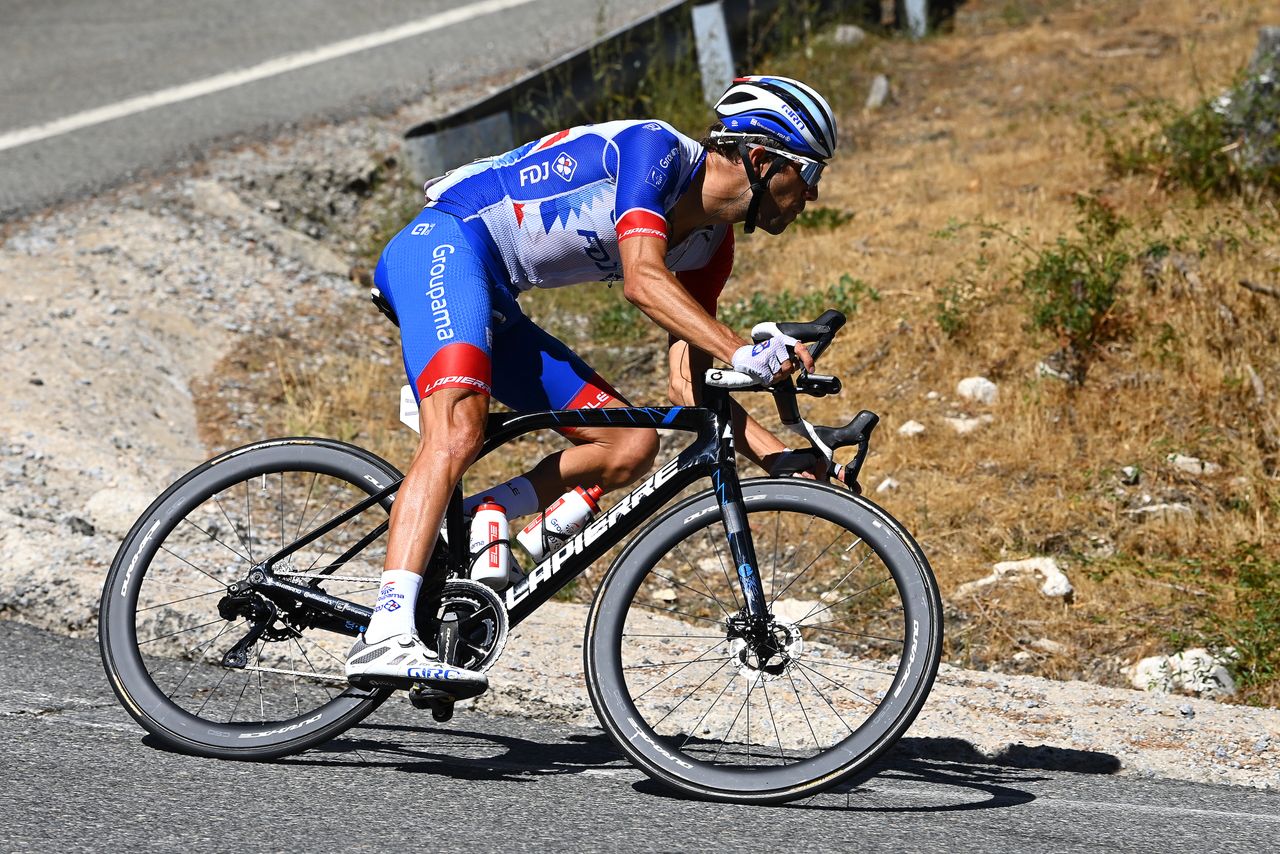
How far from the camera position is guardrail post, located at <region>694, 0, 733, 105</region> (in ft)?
34.2

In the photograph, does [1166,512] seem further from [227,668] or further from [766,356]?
[227,668]

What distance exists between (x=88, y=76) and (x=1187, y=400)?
8.15 metres

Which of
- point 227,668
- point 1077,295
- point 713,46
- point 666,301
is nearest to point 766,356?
point 666,301

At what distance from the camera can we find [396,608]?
12.3ft

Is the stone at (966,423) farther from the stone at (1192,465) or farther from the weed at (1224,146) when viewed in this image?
the weed at (1224,146)

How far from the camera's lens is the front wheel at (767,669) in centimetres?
365

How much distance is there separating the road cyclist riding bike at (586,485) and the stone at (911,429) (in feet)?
8.44

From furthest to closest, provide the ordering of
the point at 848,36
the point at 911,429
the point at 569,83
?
the point at 848,36 < the point at 569,83 < the point at 911,429

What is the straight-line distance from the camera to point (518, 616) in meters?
3.96

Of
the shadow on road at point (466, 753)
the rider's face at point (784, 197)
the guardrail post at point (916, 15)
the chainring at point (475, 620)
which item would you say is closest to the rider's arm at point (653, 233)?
the rider's face at point (784, 197)

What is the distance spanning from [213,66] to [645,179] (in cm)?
827

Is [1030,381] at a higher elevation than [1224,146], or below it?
below

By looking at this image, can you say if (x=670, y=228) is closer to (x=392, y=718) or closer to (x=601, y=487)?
(x=601, y=487)

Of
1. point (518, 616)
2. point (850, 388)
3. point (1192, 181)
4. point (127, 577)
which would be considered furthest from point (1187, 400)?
point (127, 577)
